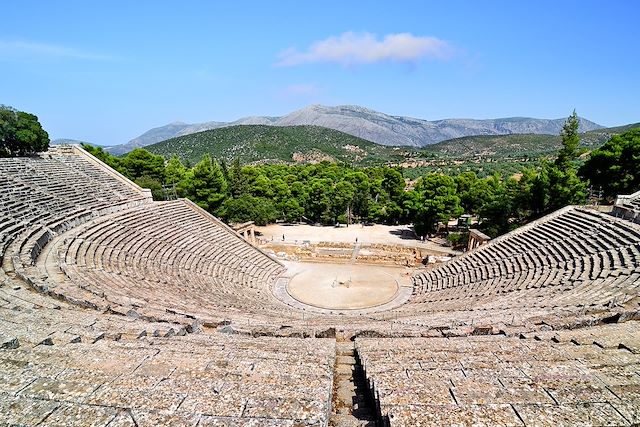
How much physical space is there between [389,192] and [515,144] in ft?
332

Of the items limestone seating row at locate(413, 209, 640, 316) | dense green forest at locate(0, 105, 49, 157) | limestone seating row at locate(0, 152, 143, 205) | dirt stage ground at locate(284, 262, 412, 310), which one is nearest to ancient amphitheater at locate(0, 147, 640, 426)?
limestone seating row at locate(413, 209, 640, 316)

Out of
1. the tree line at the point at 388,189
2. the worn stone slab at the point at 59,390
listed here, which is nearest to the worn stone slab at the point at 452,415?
the worn stone slab at the point at 59,390

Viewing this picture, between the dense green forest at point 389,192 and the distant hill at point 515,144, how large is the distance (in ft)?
265

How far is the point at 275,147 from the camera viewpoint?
11238cm

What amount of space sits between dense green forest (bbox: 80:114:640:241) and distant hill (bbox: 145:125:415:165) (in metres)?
58.0

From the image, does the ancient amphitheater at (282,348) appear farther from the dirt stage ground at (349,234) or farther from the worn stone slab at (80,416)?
the dirt stage ground at (349,234)

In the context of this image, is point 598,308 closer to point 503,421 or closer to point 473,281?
point 503,421

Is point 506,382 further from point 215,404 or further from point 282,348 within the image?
point 215,404

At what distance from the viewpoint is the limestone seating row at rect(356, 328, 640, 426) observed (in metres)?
3.95

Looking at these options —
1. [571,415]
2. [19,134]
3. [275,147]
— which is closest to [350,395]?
[571,415]

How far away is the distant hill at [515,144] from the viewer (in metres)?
113

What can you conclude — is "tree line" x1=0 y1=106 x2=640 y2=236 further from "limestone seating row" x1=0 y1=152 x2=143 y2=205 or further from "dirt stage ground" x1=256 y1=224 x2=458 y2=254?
"limestone seating row" x1=0 y1=152 x2=143 y2=205

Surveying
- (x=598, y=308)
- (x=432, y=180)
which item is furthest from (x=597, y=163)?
(x=598, y=308)

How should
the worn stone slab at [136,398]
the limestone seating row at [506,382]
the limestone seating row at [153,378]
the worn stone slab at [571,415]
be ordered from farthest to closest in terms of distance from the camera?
the worn stone slab at [136,398]
the limestone seating row at [153,378]
the limestone seating row at [506,382]
the worn stone slab at [571,415]
